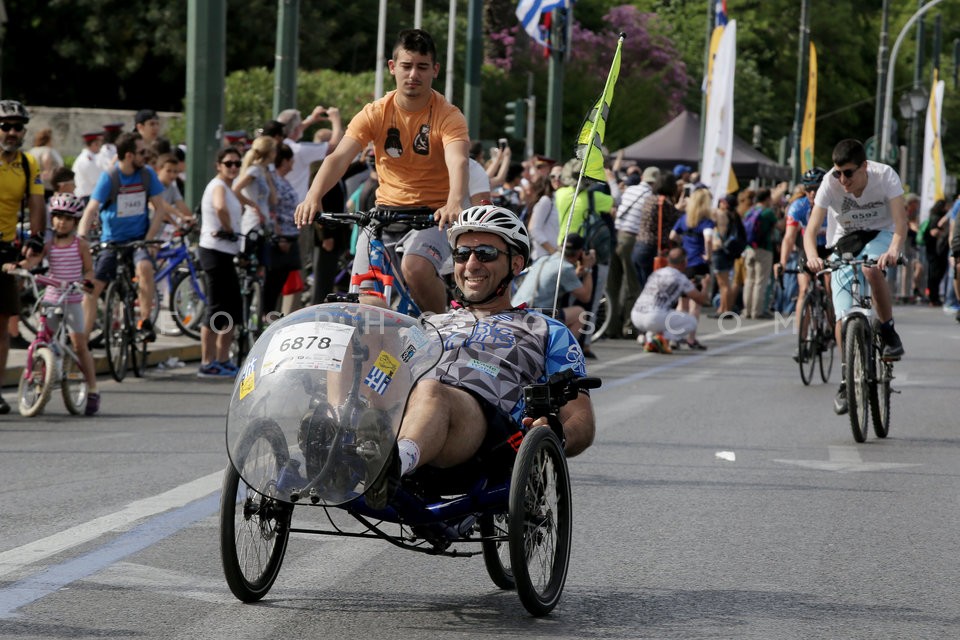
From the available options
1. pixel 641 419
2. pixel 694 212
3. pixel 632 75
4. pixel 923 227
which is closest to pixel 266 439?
pixel 641 419

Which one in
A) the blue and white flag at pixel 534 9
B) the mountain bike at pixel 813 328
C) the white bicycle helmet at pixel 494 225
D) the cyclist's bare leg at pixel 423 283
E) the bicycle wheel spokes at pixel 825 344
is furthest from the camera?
the blue and white flag at pixel 534 9

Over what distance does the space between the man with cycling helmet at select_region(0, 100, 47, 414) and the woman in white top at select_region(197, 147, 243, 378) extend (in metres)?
2.77

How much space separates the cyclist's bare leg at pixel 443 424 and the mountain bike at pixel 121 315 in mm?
8466

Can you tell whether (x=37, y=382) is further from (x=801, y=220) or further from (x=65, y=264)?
(x=801, y=220)

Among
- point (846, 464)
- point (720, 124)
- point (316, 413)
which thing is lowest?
point (846, 464)

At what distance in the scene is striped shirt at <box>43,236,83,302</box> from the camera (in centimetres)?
1163

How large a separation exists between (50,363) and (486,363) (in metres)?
5.87

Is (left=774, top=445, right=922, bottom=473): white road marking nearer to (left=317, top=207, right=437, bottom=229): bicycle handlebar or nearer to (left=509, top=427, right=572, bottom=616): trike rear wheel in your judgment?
(left=317, top=207, right=437, bottom=229): bicycle handlebar

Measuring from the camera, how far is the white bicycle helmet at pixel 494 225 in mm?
6199

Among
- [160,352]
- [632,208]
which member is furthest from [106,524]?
[632,208]

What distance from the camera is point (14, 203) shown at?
11.5 m

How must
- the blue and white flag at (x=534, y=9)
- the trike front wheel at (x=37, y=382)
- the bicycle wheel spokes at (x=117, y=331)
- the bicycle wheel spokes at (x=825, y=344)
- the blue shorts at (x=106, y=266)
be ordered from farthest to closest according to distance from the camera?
the blue and white flag at (x=534, y=9) < the bicycle wheel spokes at (x=825, y=344) < the blue shorts at (x=106, y=266) < the bicycle wheel spokes at (x=117, y=331) < the trike front wheel at (x=37, y=382)

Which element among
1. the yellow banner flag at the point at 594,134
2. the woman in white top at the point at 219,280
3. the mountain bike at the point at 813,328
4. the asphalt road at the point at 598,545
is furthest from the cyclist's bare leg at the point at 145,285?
the yellow banner flag at the point at 594,134

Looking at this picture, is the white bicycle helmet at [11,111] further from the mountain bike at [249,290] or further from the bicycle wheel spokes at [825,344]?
the bicycle wheel spokes at [825,344]
